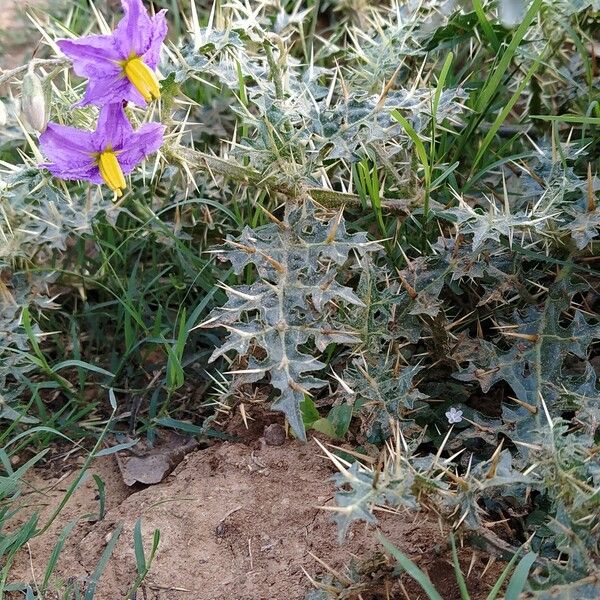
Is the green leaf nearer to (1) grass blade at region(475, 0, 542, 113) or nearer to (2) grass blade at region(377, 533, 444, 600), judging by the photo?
(2) grass blade at region(377, 533, 444, 600)

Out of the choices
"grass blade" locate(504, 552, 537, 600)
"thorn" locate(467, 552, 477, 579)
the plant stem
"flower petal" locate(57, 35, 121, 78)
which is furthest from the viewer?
the plant stem

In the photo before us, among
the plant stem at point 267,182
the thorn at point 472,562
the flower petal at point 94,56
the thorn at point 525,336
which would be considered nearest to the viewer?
the thorn at point 472,562

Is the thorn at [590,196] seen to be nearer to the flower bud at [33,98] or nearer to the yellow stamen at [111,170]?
the yellow stamen at [111,170]

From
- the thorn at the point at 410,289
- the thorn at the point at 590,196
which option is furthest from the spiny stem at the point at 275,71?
the thorn at the point at 590,196

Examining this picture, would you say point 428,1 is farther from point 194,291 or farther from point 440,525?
point 440,525

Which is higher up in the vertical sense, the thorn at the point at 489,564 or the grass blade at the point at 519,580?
the grass blade at the point at 519,580

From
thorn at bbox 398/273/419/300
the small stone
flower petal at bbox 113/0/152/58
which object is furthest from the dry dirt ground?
flower petal at bbox 113/0/152/58

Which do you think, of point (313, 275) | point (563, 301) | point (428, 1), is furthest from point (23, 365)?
point (428, 1)
